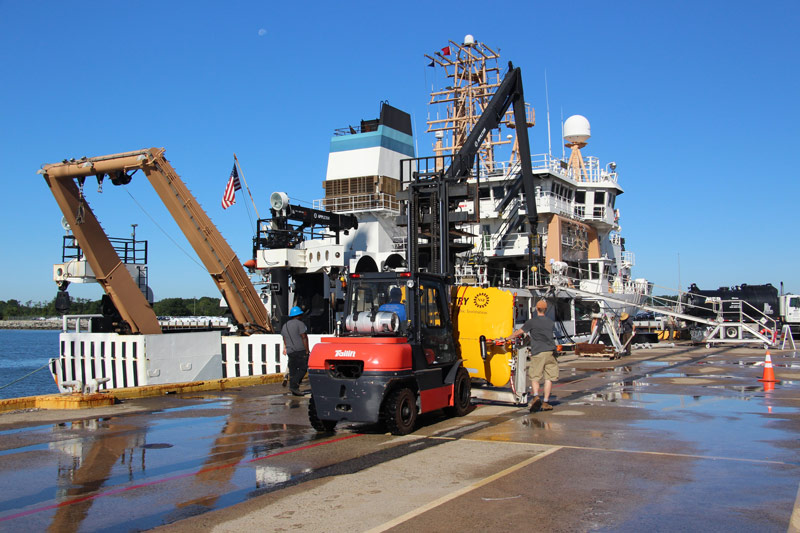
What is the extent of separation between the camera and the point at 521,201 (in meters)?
29.4

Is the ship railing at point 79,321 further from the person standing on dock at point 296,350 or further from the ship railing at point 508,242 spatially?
the ship railing at point 508,242

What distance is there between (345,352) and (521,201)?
2246 centimetres

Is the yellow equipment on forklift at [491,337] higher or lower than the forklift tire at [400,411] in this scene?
higher

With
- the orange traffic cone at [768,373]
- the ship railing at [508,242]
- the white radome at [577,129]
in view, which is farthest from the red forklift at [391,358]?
the white radome at [577,129]

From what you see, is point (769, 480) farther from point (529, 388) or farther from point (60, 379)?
point (60, 379)

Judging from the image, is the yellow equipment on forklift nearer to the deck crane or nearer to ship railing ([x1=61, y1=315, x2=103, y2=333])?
the deck crane

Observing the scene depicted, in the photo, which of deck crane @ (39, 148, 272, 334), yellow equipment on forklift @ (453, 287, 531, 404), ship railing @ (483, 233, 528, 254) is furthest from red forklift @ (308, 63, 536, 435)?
ship railing @ (483, 233, 528, 254)

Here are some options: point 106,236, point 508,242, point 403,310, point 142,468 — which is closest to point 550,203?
point 508,242

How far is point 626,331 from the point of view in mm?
24078

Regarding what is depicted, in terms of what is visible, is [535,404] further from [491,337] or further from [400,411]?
[400,411]

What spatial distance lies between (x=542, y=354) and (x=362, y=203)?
56.1 feet

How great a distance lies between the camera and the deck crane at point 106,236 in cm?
1898

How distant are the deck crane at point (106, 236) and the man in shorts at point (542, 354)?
12.3 metres

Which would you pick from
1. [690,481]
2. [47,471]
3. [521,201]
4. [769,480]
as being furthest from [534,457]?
[521,201]
